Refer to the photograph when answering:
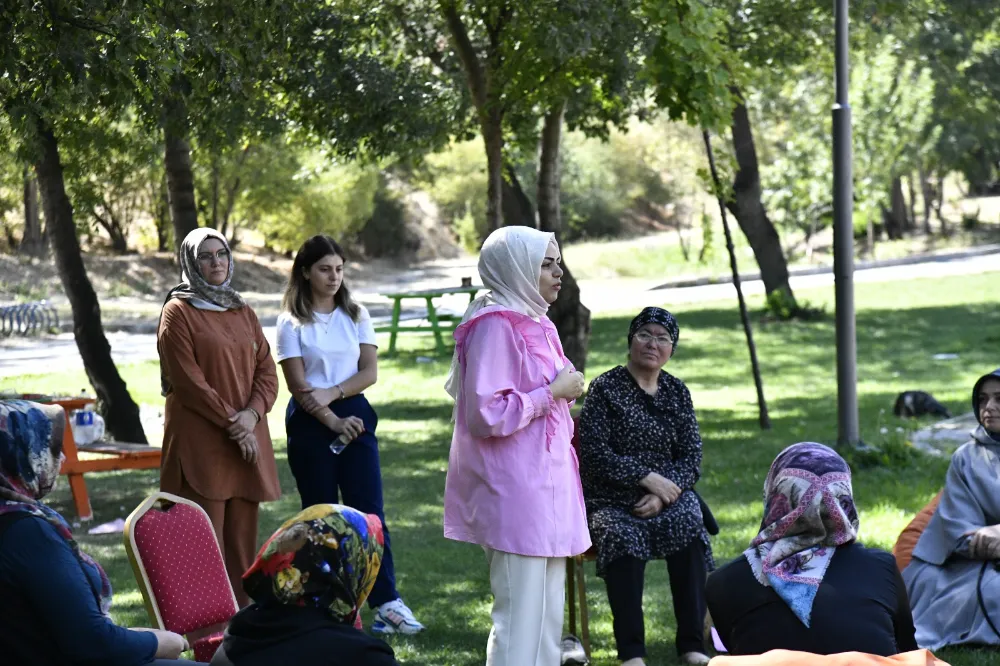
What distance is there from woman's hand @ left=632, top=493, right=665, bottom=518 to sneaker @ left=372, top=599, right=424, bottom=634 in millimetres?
1309

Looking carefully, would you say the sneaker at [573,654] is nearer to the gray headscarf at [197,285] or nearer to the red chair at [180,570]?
the red chair at [180,570]

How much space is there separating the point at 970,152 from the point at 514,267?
153 feet

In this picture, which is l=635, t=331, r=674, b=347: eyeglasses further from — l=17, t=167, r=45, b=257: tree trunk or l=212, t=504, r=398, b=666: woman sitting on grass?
l=17, t=167, r=45, b=257: tree trunk

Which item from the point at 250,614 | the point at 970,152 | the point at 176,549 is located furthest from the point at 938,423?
the point at 970,152

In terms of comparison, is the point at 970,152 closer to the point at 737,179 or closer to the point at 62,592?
the point at 737,179

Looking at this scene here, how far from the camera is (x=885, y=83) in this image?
35.1m

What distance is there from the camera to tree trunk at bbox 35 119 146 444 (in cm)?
1191

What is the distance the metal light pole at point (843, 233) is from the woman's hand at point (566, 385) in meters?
5.44

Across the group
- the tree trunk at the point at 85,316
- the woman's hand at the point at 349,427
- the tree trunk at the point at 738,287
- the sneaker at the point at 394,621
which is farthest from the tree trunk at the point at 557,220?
the sneaker at the point at 394,621

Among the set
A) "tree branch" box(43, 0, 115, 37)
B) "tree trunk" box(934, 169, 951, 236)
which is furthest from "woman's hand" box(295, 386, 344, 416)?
"tree trunk" box(934, 169, 951, 236)

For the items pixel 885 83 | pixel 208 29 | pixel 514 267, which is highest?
pixel 885 83

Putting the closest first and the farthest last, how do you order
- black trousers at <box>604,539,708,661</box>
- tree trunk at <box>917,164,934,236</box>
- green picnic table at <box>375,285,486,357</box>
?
black trousers at <box>604,539,708,661</box>
green picnic table at <box>375,285,486,357</box>
tree trunk at <box>917,164,934,236</box>

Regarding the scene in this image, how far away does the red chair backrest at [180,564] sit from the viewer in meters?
4.69

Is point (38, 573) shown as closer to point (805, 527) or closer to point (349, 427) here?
point (805, 527)
